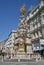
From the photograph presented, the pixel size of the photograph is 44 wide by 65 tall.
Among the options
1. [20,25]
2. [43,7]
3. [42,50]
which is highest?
[43,7]

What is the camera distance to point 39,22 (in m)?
67.2

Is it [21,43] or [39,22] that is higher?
[39,22]

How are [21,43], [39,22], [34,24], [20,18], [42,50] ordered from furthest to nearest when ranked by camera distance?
[34,24] → [39,22] → [42,50] → [20,18] → [21,43]

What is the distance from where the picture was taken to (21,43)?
4225cm

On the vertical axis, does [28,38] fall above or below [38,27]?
below

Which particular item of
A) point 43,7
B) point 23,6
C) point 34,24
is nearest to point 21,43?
point 23,6

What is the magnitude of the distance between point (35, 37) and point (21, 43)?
27.8 m

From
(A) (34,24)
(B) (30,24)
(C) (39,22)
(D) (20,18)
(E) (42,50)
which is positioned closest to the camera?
A: (D) (20,18)

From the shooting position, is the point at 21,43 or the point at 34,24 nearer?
the point at 21,43

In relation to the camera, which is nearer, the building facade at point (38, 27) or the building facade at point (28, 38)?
the building facade at point (28, 38)

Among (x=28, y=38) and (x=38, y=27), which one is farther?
(x=38, y=27)

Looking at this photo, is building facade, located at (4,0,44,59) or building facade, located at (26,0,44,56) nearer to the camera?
building facade, located at (4,0,44,59)

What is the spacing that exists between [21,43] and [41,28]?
22.8 metres

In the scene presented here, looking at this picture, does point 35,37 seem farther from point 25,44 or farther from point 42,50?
point 25,44
